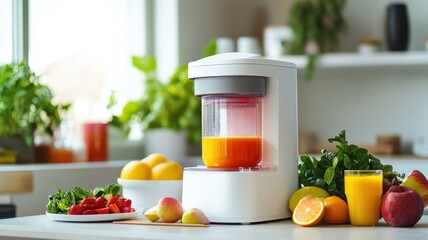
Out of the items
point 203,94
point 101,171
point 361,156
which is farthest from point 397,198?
point 101,171

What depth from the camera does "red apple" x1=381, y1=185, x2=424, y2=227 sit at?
6.35 ft

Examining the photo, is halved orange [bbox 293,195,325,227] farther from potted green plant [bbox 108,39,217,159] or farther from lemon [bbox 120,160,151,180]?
potted green plant [bbox 108,39,217,159]

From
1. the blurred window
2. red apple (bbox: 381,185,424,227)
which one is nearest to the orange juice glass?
red apple (bbox: 381,185,424,227)

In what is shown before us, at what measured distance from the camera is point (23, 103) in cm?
350

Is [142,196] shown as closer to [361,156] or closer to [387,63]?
[361,156]

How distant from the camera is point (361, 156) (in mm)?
2156

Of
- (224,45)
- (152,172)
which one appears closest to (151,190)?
(152,172)

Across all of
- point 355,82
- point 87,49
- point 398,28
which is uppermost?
point 398,28

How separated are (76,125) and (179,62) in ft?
2.53

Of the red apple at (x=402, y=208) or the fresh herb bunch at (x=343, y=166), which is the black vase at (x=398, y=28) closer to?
the fresh herb bunch at (x=343, y=166)

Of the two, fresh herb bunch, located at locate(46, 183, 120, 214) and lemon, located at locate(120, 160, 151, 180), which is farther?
lemon, located at locate(120, 160, 151, 180)

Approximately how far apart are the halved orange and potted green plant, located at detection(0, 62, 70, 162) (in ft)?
5.76

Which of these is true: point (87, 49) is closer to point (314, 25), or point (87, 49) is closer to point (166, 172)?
point (314, 25)

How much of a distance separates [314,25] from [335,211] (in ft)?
8.80
